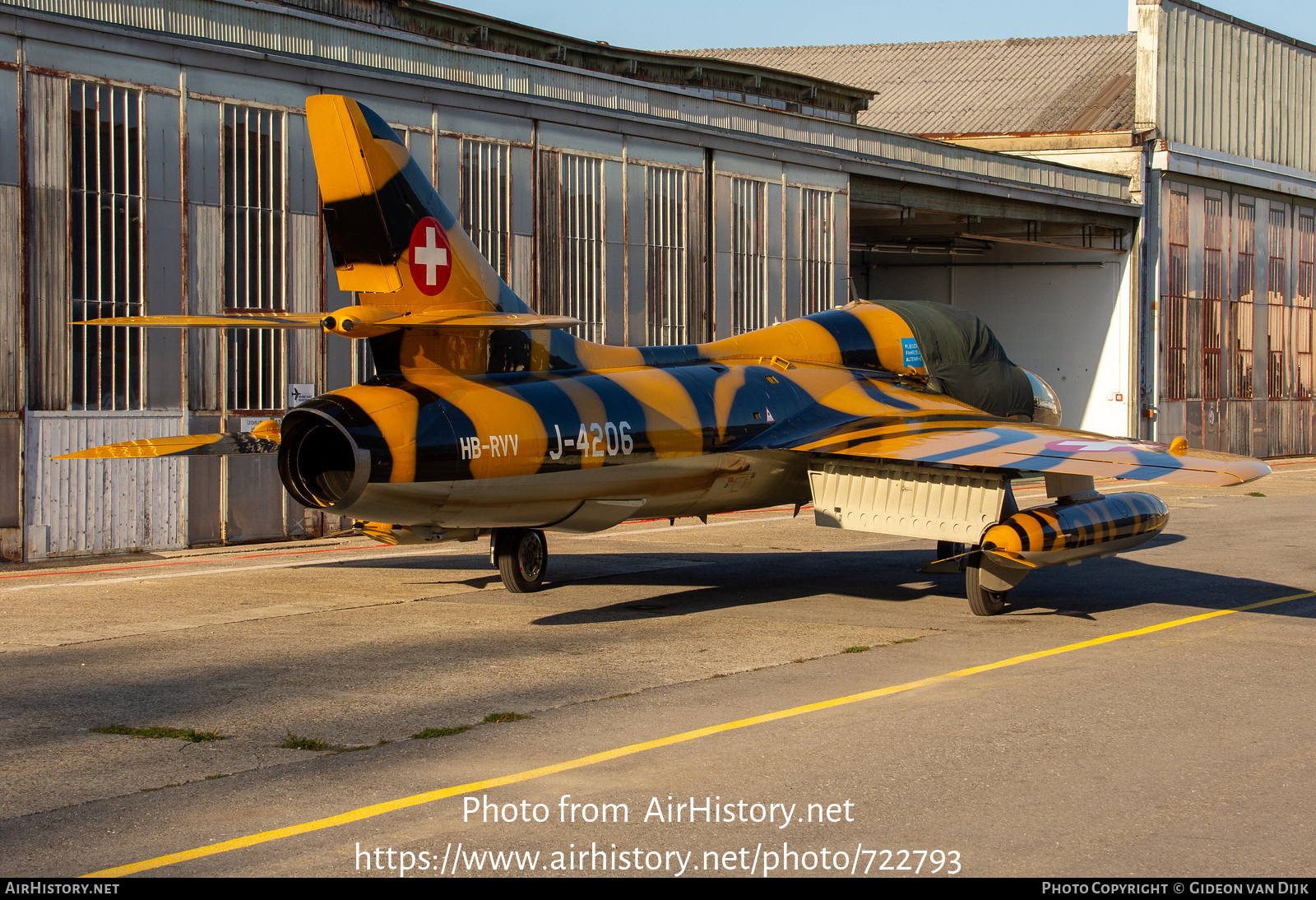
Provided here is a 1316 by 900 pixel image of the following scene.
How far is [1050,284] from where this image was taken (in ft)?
146

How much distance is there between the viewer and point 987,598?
13.8 metres

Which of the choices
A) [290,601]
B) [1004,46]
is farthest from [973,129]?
[290,601]

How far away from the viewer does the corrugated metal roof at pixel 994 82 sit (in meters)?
49.4

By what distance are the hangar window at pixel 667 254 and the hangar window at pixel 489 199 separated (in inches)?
145

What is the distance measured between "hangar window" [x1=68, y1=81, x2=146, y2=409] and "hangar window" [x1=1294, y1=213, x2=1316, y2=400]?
1677 inches

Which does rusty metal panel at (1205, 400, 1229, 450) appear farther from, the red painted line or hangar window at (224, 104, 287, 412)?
hangar window at (224, 104, 287, 412)

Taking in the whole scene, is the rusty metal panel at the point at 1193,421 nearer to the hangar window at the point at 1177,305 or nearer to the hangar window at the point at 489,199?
the hangar window at the point at 1177,305

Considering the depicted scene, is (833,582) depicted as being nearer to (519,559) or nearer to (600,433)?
(519,559)

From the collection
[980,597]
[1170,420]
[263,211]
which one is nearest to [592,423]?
[980,597]

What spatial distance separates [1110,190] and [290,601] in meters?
34.1

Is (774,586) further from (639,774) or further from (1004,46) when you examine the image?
(1004,46)

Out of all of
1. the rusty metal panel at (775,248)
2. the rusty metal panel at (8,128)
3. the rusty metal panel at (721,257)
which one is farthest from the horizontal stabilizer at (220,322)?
the rusty metal panel at (775,248)

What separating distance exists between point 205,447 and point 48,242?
696 cm

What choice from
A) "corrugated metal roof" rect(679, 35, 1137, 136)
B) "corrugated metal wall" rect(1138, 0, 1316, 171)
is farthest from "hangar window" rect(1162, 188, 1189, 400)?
"corrugated metal roof" rect(679, 35, 1137, 136)
